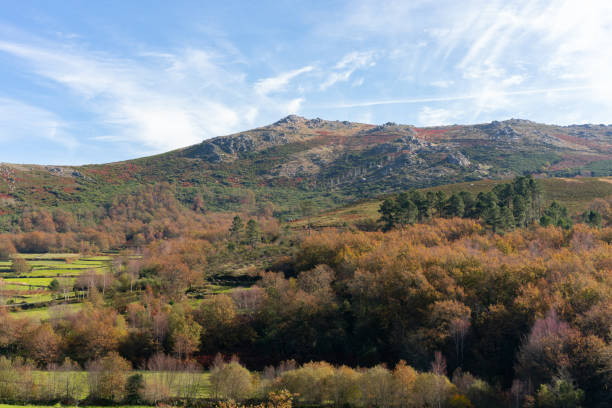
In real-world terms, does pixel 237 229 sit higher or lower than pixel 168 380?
higher

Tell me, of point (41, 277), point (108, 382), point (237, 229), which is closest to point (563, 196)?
point (237, 229)

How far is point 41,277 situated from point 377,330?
115 m

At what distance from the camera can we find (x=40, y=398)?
4688 centimetres

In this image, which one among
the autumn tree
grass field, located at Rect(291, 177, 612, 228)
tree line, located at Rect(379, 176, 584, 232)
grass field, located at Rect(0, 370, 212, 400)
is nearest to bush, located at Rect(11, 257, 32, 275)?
the autumn tree

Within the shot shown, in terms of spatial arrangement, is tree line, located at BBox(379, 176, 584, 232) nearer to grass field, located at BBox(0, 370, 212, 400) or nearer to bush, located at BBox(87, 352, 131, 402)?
grass field, located at BBox(0, 370, 212, 400)

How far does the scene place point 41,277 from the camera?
116 metres

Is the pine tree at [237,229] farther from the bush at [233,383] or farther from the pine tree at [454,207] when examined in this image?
the bush at [233,383]

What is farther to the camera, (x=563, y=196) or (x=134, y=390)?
(x=563, y=196)

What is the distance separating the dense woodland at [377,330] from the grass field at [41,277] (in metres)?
14.3

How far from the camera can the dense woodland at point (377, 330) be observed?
36906mm

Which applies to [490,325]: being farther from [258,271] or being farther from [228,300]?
[258,271]

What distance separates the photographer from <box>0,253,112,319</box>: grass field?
3447 inches

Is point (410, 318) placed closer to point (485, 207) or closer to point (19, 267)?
point (485, 207)

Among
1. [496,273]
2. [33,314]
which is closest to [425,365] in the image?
[496,273]
